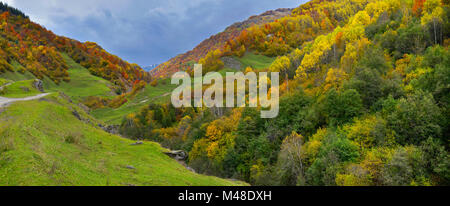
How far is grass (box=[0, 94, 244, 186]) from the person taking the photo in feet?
48.4

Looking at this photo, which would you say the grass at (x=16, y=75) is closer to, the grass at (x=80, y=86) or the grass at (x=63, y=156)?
the grass at (x=80, y=86)

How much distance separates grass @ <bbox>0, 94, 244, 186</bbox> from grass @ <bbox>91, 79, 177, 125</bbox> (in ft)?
306

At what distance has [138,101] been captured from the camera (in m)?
150

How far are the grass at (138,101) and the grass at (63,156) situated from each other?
9341 centimetres

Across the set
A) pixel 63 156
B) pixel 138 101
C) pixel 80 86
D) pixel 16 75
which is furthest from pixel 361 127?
pixel 80 86

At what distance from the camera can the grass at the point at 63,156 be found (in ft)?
48.4

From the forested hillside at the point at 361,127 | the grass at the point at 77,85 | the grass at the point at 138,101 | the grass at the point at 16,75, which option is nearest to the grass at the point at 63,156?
the forested hillside at the point at 361,127

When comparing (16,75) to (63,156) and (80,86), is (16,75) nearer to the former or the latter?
(80,86)

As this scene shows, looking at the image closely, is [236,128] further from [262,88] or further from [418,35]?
[418,35]

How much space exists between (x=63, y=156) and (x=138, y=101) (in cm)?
13702

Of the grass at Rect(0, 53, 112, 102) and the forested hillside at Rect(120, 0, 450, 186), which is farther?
the grass at Rect(0, 53, 112, 102)

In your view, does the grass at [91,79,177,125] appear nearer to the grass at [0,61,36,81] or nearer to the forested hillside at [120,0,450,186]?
the forested hillside at [120,0,450,186]

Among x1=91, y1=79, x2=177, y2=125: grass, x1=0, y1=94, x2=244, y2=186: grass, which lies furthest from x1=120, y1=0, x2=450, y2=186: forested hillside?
x1=0, y1=94, x2=244, y2=186: grass
